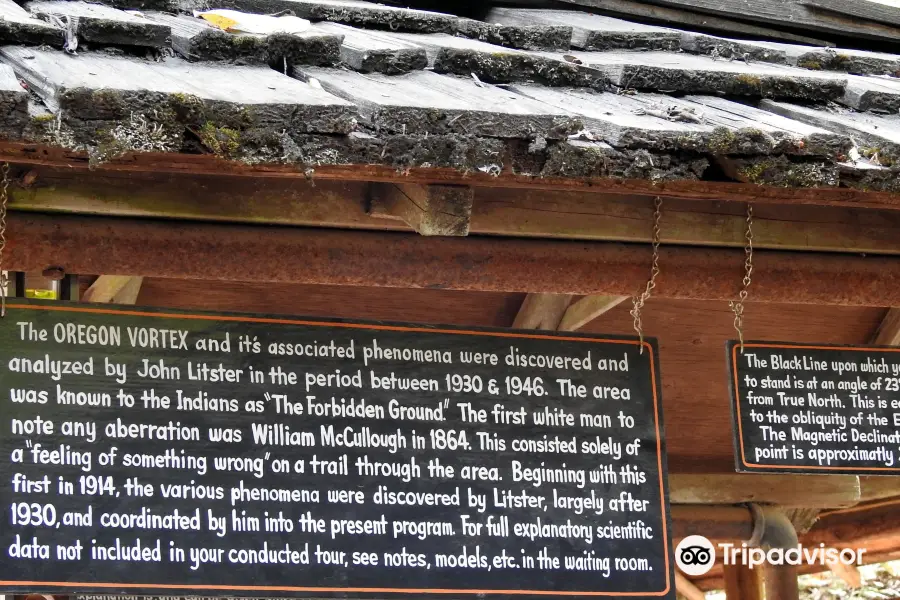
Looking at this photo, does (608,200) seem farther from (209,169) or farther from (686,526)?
(686,526)

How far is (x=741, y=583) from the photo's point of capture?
6.26 m

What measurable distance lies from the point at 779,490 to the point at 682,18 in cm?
202

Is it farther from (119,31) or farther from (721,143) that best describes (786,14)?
(119,31)

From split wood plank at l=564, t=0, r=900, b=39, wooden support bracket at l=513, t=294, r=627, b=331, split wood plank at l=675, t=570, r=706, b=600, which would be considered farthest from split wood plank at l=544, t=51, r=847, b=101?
split wood plank at l=675, t=570, r=706, b=600

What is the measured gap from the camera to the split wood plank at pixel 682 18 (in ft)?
14.2

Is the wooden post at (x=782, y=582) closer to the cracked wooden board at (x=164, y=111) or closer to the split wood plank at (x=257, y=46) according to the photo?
the split wood plank at (x=257, y=46)

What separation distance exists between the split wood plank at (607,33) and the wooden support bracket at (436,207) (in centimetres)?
104

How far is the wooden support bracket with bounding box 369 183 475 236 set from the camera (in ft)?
8.79

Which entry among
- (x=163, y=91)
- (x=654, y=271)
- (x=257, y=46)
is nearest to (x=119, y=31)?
(x=257, y=46)

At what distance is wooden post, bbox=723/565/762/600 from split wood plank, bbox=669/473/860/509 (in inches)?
45.9

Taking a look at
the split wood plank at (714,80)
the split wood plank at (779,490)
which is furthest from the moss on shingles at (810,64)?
the split wood plank at (779,490)

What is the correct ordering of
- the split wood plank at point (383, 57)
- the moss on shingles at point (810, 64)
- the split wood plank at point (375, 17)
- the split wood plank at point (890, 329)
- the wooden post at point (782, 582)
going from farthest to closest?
the wooden post at point (782, 582)
the split wood plank at point (890, 329)
the moss on shingles at point (810, 64)
the split wood plank at point (375, 17)
the split wood plank at point (383, 57)

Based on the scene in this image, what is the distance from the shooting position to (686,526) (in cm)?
506

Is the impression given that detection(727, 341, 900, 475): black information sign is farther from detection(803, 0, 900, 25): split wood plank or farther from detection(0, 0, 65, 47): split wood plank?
detection(0, 0, 65, 47): split wood plank
